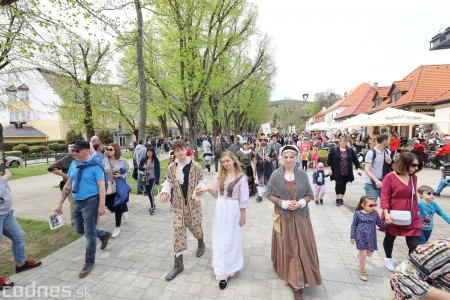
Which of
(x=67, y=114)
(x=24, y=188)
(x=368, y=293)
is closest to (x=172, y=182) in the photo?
(x=368, y=293)

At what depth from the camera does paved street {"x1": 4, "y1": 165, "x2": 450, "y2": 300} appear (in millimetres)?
3244

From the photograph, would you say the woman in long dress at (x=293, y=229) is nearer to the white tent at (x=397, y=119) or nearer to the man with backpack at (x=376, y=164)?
the man with backpack at (x=376, y=164)

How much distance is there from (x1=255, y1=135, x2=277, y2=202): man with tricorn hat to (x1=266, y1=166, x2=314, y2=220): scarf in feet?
14.1

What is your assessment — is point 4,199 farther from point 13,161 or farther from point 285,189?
point 13,161

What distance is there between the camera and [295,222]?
10.2ft

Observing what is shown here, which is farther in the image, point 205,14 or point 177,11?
point 205,14

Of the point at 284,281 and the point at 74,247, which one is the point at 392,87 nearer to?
the point at 284,281

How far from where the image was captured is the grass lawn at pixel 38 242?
4180mm

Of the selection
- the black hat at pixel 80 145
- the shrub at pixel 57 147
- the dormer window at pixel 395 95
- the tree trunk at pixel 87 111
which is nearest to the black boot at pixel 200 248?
the black hat at pixel 80 145

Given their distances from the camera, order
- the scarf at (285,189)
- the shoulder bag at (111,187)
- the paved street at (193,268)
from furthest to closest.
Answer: the shoulder bag at (111,187)
the paved street at (193,268)
the scarf at (285,189)

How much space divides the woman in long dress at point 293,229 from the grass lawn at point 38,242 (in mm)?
4343

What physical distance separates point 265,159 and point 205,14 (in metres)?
9.84

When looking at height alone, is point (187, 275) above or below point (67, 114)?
below

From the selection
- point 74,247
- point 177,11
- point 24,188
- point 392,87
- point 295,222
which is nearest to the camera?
point 295,222
